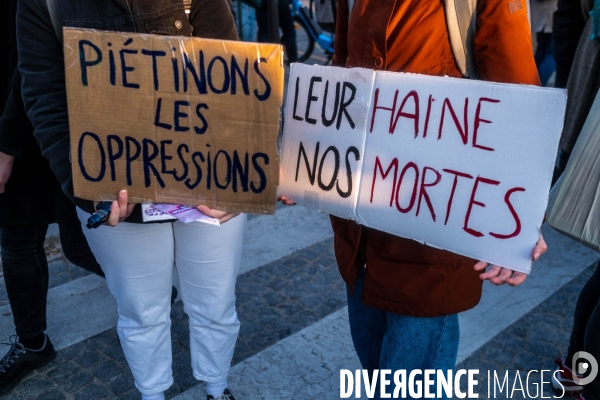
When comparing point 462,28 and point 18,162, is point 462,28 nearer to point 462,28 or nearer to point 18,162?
point 462,28

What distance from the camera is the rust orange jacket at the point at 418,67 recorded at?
5.19 feet

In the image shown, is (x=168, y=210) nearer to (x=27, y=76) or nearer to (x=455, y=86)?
(x=27, y=76)

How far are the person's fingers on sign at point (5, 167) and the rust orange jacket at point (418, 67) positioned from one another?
1.33m

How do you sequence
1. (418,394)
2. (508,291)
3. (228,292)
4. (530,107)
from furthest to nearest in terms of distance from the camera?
(508,291) → (228,292) → (418,394) → (530,107)

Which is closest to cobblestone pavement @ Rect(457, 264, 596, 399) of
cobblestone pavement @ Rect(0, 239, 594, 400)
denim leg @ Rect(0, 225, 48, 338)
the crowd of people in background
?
cobblestone pavement @ Rect(0, 239, 594, 400)

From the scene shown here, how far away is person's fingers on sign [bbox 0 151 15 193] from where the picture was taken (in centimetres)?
232

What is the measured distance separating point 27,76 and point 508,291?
112 inches

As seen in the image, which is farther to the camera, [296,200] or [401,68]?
[296,200]

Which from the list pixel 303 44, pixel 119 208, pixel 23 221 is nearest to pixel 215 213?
pixel 119 208

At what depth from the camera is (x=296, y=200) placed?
72.1 inches

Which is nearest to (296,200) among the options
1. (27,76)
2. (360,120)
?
(360,120)

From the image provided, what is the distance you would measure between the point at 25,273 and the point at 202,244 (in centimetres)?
98

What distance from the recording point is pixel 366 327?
6.66 feet

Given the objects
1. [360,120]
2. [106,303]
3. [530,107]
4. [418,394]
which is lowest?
[106,303]
